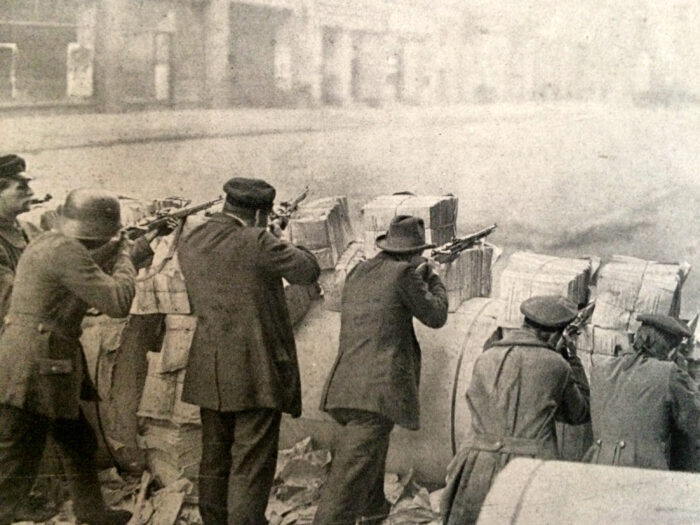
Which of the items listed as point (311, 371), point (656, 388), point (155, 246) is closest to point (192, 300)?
point (155, 246)

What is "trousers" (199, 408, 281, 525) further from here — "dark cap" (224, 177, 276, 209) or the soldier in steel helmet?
"dark cap" (224, 177, 276, 209)

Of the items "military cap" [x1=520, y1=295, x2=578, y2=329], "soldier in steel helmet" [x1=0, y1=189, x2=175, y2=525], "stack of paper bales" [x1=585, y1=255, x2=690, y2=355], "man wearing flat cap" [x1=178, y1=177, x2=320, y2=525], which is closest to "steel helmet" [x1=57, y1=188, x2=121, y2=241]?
"soldier in steel helmet" [x1=0, y1=189, x2=175, y2=525]

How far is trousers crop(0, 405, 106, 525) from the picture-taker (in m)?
4.32

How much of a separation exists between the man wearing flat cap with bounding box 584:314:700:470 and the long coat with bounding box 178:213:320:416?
53.2 inches

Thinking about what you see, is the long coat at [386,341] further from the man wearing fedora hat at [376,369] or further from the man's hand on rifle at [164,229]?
the man's hand on rifle at [164,229]

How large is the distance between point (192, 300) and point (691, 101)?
2.31 meters

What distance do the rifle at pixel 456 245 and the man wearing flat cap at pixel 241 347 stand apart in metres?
0.53

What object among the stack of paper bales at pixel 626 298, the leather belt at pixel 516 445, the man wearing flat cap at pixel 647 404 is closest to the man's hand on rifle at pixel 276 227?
the leather belt at pixel 516 445

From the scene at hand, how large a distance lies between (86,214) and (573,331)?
2.14 meters

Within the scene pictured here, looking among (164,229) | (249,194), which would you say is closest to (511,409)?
(249,194)

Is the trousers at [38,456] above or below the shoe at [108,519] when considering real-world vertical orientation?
above

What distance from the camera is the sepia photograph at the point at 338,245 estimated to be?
14.0ft

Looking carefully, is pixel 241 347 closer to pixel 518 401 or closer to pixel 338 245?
pixel 338 245

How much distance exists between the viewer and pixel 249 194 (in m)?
4.29
